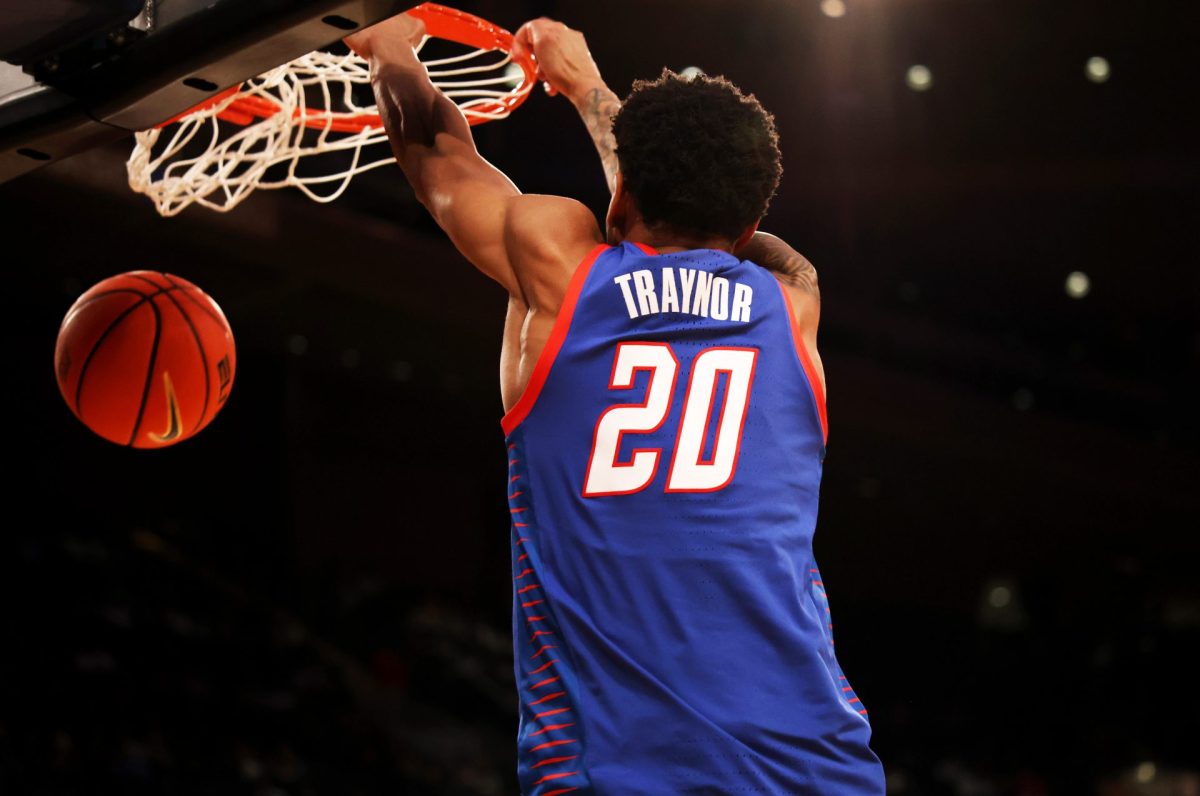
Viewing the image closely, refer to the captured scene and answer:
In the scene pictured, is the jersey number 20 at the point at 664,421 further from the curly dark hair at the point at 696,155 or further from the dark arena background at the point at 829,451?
the dark arena background at the point at 829,451

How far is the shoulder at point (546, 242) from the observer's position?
1949 mm

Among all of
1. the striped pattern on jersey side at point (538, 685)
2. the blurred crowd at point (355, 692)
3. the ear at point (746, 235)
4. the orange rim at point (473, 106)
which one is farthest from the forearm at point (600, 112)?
the blurred crowd at point (355, 692)

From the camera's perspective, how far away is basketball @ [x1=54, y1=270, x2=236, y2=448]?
3.06m

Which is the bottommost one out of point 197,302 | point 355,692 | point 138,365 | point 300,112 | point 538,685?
point 355,692

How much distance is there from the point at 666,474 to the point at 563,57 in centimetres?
111

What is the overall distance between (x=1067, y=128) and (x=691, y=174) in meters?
7.61

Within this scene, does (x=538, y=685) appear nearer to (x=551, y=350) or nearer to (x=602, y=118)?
(x=551, y=350)

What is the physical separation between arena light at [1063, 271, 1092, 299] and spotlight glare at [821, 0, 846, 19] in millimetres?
4022

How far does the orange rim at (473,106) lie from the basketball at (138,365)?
1.63 ft

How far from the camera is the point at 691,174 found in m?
1.95

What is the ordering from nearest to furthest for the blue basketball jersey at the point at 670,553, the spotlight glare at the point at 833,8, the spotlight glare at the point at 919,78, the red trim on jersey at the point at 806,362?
the blue basketball jersey at the point at 670,553, the red trim on jersey at the point at 806,362, the spotlight glare at the point at 833,8, the spotlight glare at the point at 919,78

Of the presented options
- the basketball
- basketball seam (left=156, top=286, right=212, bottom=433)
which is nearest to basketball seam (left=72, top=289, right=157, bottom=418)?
the basketball

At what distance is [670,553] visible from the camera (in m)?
1.83

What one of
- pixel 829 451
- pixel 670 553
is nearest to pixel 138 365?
pixel 670 553
